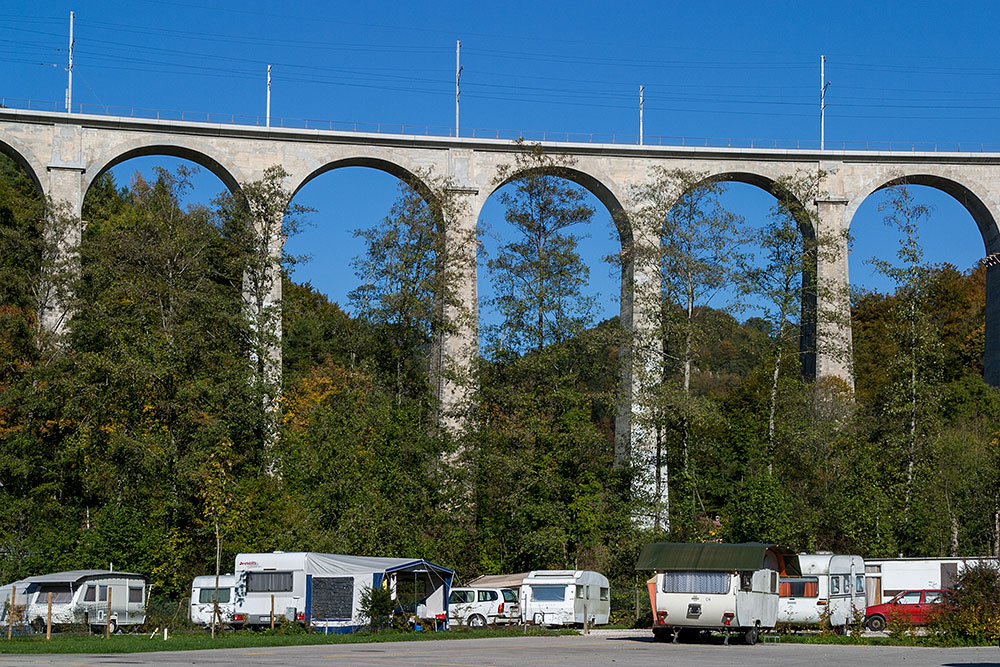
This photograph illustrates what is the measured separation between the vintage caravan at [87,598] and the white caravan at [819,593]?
16.5 m

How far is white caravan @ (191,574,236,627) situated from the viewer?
32.7m

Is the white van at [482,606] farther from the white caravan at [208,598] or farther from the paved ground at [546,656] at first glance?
the paved ground at [546,656]

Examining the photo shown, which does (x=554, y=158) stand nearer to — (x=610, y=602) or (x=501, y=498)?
→ (x=501, y=498)

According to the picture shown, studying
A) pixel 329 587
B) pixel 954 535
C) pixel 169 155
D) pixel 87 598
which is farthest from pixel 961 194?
pixel 87 598

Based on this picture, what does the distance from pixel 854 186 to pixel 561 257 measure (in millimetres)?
16685

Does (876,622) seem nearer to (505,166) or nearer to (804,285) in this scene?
(804,285)

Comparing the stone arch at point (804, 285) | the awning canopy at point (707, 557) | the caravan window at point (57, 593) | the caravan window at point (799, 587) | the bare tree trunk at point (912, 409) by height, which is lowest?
the caravan window at point (57, 593)

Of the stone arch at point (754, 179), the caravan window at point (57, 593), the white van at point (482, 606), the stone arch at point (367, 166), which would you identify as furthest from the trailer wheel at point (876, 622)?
the stone arch at point (367, 166)

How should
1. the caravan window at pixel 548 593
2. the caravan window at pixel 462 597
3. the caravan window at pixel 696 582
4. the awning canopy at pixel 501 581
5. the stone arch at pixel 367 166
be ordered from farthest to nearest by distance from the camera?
the stone arch at pixel 367 166 < the awning canopy at pixel 501 581 < the caravan window at pixel 462 597 < the caravan window at pixel 548 593 < the caravan window at pixel 696 582

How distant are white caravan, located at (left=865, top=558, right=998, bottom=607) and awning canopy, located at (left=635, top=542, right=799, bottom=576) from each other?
33.4 feet

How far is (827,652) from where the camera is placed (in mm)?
22766

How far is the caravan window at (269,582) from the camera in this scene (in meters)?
31.9

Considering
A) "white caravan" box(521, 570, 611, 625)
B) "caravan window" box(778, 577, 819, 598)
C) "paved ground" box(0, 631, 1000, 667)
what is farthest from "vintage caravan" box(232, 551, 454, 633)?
"caravan window" box(778, 577, 819, 598)

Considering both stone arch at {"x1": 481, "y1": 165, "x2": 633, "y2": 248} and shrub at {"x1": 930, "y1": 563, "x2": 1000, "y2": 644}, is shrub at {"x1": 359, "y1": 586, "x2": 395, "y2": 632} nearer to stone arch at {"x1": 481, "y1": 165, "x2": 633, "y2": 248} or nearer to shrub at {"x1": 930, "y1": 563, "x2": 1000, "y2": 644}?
shrub at {"x1": 930, "y1": 563, "x2": 1000, "y2": 644}
